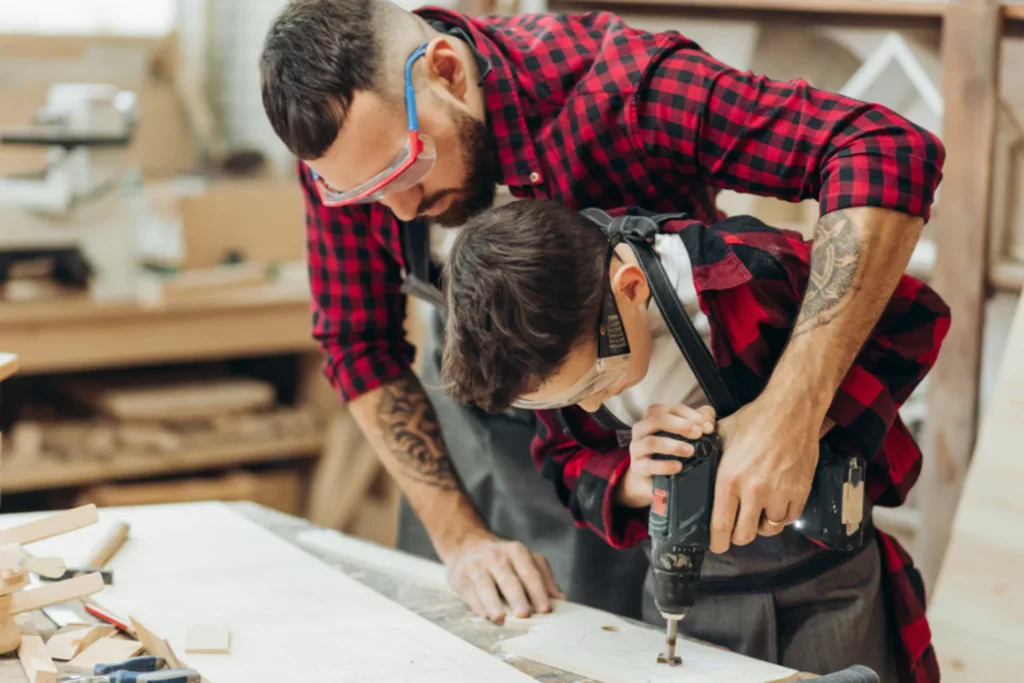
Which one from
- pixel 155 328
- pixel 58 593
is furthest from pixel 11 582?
pixel 155 328

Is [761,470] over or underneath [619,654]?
over

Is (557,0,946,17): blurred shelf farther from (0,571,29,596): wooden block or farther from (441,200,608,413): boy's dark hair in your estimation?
(0,571,29,596): wooden block

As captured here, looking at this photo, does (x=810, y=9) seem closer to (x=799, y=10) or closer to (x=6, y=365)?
(x=799, y=10)

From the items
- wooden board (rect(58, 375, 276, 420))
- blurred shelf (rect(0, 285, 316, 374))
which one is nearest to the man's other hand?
blurred shelf (rect(0, 285, 316, 374))

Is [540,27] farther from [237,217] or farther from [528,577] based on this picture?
[237,217]

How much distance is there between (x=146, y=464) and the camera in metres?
3.35

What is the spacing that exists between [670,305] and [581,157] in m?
0.32

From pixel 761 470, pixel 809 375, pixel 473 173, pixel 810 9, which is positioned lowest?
pixel 761 470

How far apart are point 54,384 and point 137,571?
2.14 m

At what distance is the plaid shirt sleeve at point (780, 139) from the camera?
1.43 m

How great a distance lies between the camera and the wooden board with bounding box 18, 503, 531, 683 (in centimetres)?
138

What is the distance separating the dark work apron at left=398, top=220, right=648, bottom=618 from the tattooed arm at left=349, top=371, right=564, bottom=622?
0.31 feet

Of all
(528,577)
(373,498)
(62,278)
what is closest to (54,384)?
(62,278)

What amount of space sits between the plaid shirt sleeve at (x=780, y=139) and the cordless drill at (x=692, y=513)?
326mm
